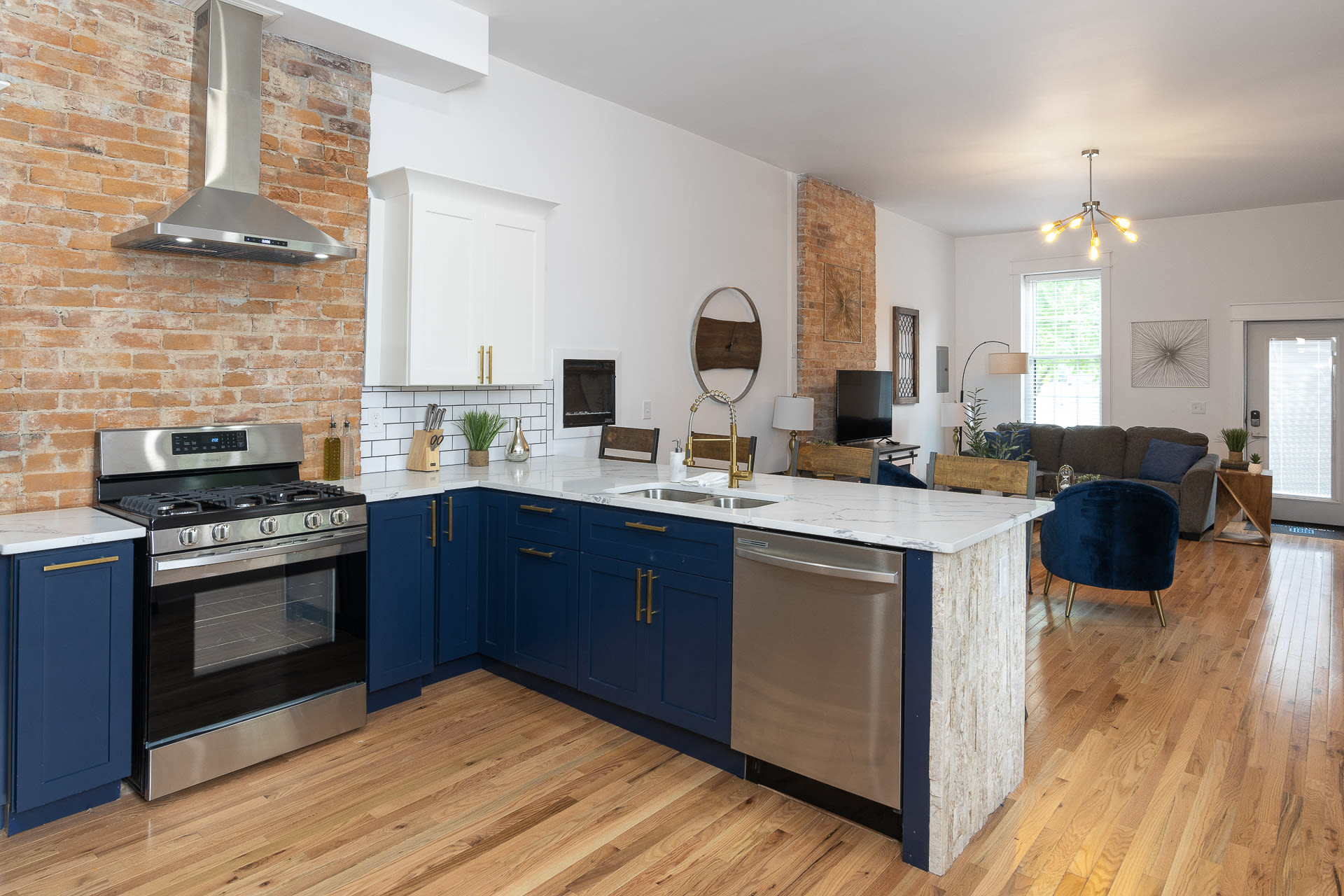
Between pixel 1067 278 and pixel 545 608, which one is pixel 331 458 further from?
pixel 1067 278

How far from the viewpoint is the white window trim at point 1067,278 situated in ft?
28.0

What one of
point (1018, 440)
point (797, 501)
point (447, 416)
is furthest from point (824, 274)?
point (797, 501)

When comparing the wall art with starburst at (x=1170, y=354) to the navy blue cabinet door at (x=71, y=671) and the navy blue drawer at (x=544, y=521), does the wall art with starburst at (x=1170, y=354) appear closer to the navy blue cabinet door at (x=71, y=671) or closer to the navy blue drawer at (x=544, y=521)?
the navy blue drawer at (x=544, y=521)

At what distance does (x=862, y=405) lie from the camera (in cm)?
702

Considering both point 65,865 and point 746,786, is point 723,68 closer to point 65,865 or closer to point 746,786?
point 746,786

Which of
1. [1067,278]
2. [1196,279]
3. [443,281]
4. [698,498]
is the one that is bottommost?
[698,498]

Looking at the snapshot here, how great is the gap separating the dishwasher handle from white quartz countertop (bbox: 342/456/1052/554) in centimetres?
8

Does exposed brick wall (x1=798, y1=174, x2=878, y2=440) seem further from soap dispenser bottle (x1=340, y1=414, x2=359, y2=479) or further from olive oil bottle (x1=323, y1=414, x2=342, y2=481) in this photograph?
olive oil bottle (x1=323, y1=414, x2=342, y2=481)

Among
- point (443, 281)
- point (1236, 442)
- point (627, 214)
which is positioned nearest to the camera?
point (443, 281)

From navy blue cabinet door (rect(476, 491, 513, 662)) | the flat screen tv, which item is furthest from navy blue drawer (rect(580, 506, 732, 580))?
the flat screen tv

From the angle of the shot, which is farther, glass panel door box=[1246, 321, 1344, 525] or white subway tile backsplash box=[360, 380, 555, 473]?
glass panel door box=[1246, 321, 1344, 525]

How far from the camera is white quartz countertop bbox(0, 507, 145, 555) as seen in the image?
231 cm

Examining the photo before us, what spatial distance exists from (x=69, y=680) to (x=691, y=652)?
190 cm

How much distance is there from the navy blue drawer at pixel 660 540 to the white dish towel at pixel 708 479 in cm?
42
